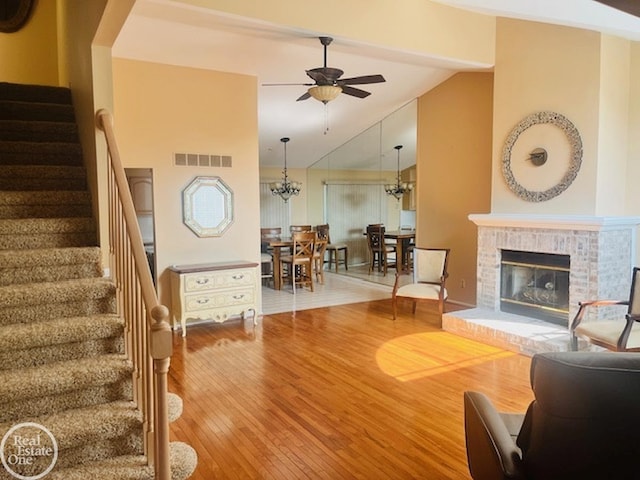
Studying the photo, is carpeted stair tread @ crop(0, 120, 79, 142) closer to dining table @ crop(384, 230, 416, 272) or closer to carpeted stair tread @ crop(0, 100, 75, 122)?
carpeted stair tread @ crop(0, 100, 75, 122)

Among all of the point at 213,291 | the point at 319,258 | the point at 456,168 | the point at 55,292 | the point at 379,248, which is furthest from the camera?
the point at 379,248

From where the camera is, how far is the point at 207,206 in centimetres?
563

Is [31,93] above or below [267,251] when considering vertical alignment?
above

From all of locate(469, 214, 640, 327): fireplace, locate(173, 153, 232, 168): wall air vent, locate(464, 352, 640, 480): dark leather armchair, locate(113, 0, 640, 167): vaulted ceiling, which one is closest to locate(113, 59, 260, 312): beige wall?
locate(173, 153, 232, 168): wall air vent

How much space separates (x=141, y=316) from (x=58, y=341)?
1.94 feet

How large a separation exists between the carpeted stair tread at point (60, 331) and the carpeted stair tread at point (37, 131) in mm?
1863

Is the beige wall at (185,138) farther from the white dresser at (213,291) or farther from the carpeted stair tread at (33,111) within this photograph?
the carpeted stair tread at (33,111)

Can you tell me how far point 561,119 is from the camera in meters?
4.73

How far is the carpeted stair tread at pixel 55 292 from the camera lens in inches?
97.4

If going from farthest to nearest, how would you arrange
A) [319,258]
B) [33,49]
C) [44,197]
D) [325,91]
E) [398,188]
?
[398,188]
[319,258]
[33,49]
[325,91]
[44,197]

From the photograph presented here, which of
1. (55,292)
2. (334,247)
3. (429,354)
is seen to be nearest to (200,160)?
(55,292)

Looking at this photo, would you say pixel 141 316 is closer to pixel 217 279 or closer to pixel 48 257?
pixel 48 257

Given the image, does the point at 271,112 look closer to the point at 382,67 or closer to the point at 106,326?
the point at 382,67

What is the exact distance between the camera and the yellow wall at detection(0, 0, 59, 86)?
4.99 meters
